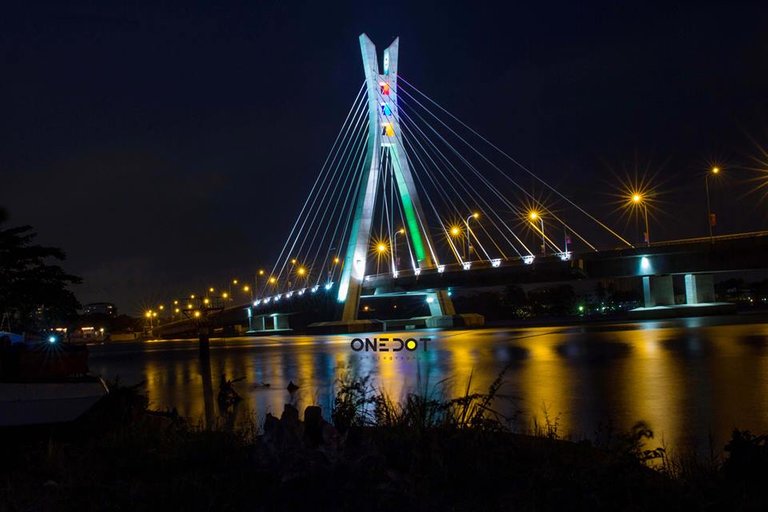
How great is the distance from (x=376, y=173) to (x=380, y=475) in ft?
165

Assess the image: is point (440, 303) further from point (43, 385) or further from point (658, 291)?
point (43, 385)

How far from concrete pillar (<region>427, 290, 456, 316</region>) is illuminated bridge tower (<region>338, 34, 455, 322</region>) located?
9419 mm

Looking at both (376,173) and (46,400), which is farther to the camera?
(376,173)

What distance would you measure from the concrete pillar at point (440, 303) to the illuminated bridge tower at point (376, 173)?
9419mm

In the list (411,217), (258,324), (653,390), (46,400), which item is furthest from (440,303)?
(46,400)

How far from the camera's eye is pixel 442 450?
16.3ft

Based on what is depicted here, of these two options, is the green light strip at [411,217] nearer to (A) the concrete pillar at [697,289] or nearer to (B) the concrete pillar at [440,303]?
(B) the concrete pillar at [440,303]

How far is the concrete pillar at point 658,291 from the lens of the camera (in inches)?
2581

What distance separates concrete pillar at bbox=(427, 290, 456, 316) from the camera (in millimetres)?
67125

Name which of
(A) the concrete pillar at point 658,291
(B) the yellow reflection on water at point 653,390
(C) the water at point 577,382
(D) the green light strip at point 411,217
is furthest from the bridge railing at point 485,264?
(B) the yellow reflection on water at point 653,390

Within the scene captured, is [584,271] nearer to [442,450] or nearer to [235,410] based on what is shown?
[235,410]

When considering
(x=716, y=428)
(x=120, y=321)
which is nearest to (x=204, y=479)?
(x=716, y=428)

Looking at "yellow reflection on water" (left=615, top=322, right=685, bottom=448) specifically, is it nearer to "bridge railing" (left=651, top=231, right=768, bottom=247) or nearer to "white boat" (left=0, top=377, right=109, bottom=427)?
"white boat" (left=0, top=377, right=109, bottom=427)

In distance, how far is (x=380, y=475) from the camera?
15.0 feet
